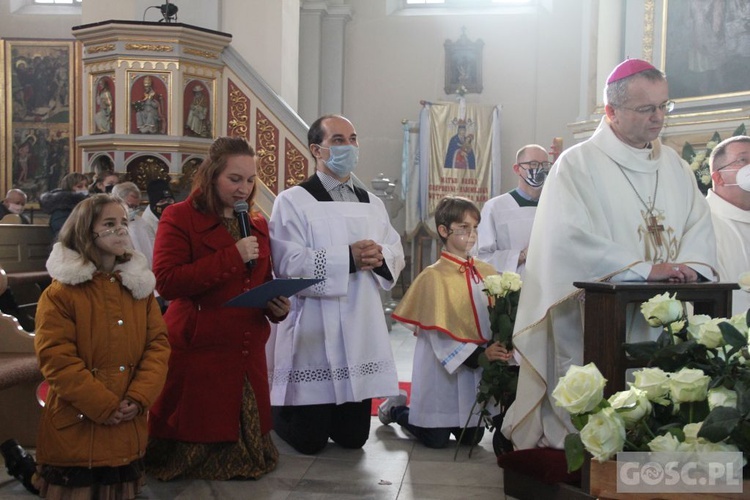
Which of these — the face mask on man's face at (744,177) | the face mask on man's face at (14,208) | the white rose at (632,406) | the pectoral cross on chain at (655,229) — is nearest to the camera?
the white rose at (632,406)

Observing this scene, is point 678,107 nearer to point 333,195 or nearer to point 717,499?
point 333,195

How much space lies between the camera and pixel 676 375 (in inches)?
85.6

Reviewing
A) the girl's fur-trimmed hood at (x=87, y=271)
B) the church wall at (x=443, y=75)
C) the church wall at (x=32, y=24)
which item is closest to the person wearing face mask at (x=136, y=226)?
the girl's fur-trimmed hood at (x=87, y=271)

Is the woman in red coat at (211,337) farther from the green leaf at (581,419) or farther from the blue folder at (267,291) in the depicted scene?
the green leaf at (581,419)

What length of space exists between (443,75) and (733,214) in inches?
432

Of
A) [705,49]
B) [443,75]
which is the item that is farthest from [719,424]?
[443,75]

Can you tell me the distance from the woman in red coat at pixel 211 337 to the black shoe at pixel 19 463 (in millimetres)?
556

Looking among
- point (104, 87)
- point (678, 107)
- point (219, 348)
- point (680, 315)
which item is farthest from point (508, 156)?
point (680, 315)

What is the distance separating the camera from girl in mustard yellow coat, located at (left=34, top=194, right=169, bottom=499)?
3.56m

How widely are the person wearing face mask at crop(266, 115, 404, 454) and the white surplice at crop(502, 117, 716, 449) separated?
113 cm

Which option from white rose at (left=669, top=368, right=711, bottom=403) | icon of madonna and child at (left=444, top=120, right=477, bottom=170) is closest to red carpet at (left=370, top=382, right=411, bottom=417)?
white rose at (left=669, top=368, right=711, bottom=403)

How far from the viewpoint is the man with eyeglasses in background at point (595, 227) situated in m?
3.68

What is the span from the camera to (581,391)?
2.07 meters

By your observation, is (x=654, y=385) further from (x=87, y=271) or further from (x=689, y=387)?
(x=87, y=271)
